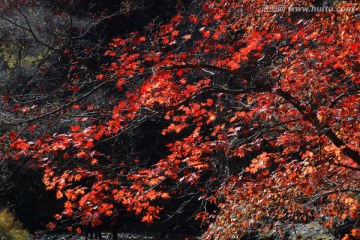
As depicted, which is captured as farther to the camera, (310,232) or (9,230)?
(9,230)

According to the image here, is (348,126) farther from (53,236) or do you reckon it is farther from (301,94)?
(53,236)

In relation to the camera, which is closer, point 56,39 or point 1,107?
point 1,107

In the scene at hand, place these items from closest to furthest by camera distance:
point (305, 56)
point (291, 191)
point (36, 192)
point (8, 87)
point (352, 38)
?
point (352, 38) → point (291, 191) → point (305, 56) → point (8, 87) → point (36, 192)

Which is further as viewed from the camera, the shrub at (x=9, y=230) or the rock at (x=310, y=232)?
the shrub at (x=9, y=230)

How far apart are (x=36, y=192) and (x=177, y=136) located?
5.16m

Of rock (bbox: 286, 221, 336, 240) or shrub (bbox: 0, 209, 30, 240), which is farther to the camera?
shrub (bbox: 0, 209, 30, 240)

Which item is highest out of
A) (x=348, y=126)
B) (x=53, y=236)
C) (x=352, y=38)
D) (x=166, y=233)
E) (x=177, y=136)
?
(x=352, y=38)

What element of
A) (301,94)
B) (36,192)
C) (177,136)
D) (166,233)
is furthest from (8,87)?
(301,94)

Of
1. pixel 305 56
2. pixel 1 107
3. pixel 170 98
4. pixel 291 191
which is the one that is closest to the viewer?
pixel 170 98

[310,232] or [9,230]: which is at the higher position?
[9,230]

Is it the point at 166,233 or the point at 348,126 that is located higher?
the point at 348,126

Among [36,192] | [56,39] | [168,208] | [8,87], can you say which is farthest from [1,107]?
[168,208]

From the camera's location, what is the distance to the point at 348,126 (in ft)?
20.5

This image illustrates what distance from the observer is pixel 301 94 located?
7.29 meters
